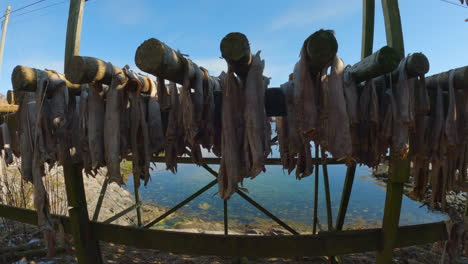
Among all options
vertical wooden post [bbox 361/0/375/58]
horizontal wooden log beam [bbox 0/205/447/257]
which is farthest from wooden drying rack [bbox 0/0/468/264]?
vertical wooden post [bbox 361/0/375/58]

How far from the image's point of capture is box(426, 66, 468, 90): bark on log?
6.02 ft

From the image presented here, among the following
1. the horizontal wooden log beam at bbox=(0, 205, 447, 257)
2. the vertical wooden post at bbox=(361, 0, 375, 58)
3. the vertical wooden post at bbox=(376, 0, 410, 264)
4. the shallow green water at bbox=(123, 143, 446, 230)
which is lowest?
the shallow green water at bbox=(123, 143, 446, 230)

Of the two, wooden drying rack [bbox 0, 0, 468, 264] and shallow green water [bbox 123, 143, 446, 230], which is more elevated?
wooden drying rack [bbox 0, 0, 468, 264]

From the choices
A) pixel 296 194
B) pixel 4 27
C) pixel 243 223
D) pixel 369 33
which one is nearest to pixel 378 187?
pixel 296 194

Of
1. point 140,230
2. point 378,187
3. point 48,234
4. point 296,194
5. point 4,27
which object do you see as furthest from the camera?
point 378,187

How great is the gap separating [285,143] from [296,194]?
16.3 metres

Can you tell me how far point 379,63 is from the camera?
1.47 m

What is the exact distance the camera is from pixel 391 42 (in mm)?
2078

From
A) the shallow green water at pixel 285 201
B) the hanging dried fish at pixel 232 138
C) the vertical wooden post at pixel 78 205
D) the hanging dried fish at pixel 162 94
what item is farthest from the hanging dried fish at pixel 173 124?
the shallow green water at pixel 285 201

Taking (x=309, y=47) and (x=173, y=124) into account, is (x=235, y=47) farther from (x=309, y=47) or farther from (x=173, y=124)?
(x=173, y=124)

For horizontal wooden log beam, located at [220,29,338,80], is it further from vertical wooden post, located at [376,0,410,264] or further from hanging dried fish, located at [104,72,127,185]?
vertical wooden post, located at [376,0,410,264]

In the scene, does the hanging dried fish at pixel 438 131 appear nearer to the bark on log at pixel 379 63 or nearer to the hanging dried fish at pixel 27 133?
the bark on log at pixel 379 63

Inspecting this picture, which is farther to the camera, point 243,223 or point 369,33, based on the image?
point 243,223

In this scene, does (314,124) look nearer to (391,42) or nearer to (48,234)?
(391,42)
